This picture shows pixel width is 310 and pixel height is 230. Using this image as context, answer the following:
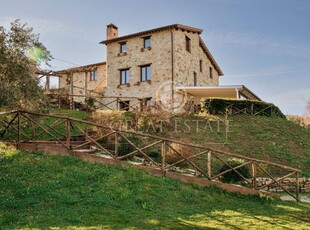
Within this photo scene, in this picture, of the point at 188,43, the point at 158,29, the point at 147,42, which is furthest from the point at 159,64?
the point at 188,43

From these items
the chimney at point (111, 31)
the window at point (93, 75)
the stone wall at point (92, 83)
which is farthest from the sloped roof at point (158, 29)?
the window at point (93, 75)

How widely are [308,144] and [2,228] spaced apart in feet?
59.9

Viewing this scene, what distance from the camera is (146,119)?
57.2ft

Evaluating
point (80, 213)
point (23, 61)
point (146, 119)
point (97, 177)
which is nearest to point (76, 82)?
point (146, 119)

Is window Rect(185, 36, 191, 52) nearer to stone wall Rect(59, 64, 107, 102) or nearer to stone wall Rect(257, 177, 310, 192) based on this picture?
stone wall Rect(59, 64, 107, 102)

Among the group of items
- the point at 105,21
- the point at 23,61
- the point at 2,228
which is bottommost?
the point at 2,228

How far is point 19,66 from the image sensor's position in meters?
10.8

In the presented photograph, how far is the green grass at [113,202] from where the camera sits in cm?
687

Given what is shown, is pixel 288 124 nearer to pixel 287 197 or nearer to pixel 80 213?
pixel 287 197

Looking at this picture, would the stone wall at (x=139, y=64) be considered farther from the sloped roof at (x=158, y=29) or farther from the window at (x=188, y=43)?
the window at (x=188, y=43)

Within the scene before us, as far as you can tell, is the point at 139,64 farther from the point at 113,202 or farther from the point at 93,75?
the point at 113,202

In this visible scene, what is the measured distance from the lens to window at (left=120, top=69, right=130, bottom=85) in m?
28.8

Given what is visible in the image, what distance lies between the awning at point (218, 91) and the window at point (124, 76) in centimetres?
538

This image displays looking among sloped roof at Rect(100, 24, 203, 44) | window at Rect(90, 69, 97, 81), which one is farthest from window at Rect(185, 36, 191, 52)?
window at Rect(90, 69, 97, 81)
